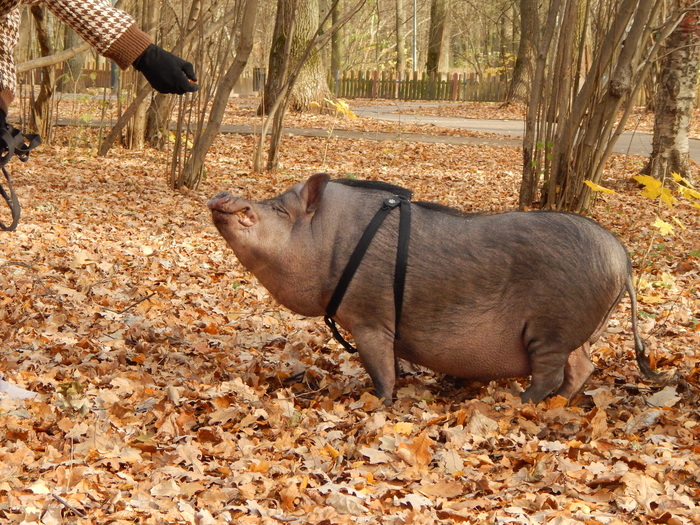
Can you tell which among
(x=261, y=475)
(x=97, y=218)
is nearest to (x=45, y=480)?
(x=261, y=475)

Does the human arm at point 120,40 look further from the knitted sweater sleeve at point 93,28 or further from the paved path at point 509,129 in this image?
the paved path at point 509,129

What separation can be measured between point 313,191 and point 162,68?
992 mm

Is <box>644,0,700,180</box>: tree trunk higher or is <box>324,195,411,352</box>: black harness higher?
<box>644,0,700,180</box>: tree trunk

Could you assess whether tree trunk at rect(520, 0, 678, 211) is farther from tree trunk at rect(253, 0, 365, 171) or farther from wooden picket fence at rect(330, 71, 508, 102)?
wooden picket fence at rect(330, 71, 508, 102)

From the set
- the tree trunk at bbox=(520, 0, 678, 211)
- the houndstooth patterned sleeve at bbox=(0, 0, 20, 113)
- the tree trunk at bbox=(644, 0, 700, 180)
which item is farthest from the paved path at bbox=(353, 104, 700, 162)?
the houndstooth patterned sleeve at bbox=(0, 0, 20, 113)

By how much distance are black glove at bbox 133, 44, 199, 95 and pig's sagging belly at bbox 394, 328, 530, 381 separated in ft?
5.48

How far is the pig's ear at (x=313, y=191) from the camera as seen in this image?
173 inches

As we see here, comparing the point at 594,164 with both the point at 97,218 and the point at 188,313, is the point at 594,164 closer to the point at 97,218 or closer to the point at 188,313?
the point at 188,313

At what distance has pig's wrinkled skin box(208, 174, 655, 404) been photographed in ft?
14.0

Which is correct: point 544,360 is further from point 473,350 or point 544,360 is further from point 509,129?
point 509,129

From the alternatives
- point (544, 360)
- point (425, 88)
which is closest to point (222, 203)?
point (544, 360)

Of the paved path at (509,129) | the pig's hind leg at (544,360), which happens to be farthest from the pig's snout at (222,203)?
the paved path at (509,129)

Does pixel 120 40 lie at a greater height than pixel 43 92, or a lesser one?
greater

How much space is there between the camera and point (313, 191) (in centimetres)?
443
